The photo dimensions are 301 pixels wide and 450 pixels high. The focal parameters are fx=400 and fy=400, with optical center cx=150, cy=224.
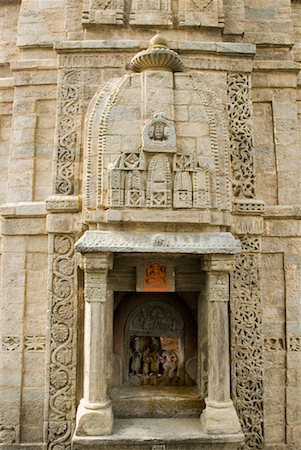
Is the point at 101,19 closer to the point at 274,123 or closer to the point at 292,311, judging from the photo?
the point at 274,123

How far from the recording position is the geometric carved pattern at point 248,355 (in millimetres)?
6047

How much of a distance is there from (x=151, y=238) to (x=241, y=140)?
236cm

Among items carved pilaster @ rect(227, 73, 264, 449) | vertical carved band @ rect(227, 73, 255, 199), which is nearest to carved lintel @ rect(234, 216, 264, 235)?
carved pilaster @ rect(227, 73, 264, 449)

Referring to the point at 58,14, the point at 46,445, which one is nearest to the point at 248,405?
the point at 46,445

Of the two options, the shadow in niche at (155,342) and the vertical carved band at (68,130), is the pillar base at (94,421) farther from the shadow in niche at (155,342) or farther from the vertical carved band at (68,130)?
the vertical carved band at (68,130)

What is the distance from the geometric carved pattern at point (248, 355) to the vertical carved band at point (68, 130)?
3.04m

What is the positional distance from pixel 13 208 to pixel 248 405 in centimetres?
479

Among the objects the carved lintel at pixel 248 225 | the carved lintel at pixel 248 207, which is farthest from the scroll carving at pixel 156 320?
the carved lintel at pixel 248 207

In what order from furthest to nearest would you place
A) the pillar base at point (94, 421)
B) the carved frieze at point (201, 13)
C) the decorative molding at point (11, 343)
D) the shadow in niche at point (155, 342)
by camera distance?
1. the carved frieze at point (201, 13)
2. the shadow in niche at point (155, 342)
3. the decorative molding at point (11, 343)
4. the pillar base at point (94, 421)

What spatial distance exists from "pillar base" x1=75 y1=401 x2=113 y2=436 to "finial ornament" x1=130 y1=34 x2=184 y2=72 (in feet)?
16.4

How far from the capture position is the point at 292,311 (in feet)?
21.3

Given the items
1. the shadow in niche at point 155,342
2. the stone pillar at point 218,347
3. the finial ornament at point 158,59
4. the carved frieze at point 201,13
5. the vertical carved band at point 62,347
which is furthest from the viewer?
the carved frieze at point 201,13

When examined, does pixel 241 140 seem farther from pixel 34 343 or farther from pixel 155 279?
pixel 34 343

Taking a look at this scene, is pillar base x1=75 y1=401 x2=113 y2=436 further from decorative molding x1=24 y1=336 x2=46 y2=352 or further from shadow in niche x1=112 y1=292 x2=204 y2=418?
decorative molding x1=24 y1=336 x2=46 y2=352
